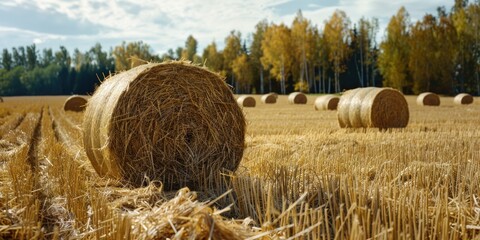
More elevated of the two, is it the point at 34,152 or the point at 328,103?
the point at 328,103

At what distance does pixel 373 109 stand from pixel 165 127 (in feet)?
24.6

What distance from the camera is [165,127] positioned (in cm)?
558

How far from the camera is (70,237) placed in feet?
10.8

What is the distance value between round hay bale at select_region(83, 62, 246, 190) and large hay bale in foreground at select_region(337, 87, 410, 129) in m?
6.79

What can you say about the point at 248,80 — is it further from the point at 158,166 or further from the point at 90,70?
the point at 158,166

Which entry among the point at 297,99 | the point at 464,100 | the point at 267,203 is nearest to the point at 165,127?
the point at 267,203

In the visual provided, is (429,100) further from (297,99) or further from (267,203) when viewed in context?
(267,203)

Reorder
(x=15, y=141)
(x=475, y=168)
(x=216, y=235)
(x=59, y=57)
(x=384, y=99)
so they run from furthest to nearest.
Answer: (x=59, y=57) < (x=384, y=99) < (x=15, y=141) < (x=475, y=168) < (x=216, y=235)

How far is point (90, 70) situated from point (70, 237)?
81983 millimetres

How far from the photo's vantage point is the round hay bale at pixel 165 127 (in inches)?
211

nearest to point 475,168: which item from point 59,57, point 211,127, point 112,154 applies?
point 211,127

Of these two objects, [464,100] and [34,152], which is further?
[464,100]

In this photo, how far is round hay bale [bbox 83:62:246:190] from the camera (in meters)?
5.36

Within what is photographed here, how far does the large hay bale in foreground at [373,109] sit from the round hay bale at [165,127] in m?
6.79
